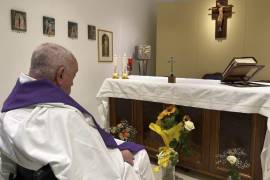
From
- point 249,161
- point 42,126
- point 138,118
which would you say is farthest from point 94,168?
point 138,118

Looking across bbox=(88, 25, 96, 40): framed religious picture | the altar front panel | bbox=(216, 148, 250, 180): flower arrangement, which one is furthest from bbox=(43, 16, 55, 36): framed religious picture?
bbox=(216, 148, 250, 180): flower arrangement

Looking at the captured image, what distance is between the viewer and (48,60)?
46.4 inches

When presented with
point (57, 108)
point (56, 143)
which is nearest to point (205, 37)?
point (57, 108)

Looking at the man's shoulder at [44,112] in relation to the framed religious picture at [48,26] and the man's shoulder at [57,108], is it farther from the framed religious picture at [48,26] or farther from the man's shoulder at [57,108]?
the framed religious picture at [48,26]

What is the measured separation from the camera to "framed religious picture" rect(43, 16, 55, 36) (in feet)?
9.92

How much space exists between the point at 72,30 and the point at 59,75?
2359 millimetres

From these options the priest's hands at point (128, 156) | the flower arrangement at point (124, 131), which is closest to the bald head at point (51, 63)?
the priest's hands at point (128, 156)

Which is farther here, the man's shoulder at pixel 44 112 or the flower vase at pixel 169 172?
the flower vase at pixel 169 172

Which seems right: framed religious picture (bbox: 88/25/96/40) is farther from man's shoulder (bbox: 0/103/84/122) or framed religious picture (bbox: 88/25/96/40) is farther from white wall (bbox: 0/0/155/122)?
man's shoulder (bbox: 0/103/84/122)

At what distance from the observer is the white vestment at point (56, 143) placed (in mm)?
1002

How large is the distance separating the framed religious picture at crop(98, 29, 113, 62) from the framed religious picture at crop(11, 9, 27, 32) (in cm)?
131

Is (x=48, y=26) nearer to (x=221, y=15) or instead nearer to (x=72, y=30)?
(x=72, y=30)

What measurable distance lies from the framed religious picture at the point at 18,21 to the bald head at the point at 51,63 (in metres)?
1.75

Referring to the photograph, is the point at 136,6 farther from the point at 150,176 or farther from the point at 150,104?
the point at 150,176
